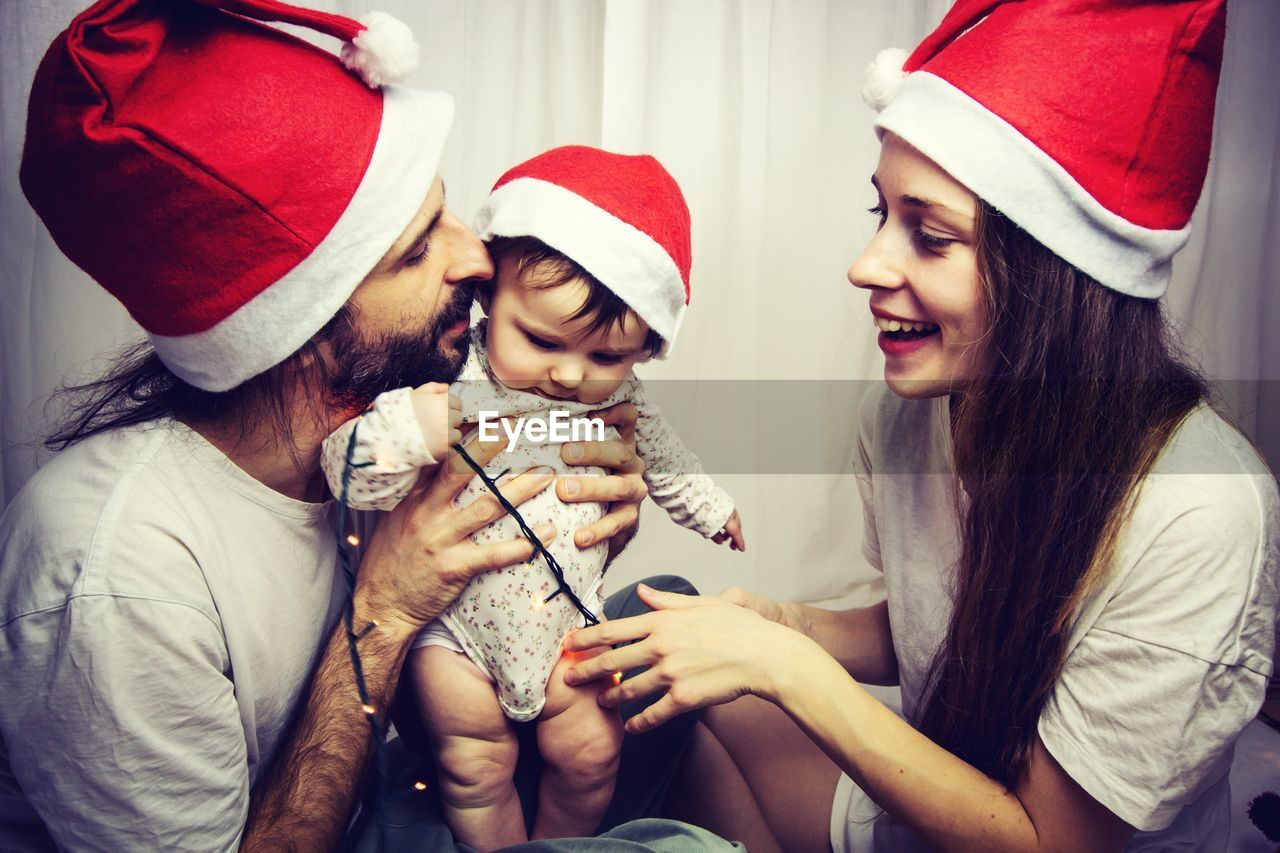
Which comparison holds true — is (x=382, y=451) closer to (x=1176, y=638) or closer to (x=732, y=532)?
(x=732, y=532)

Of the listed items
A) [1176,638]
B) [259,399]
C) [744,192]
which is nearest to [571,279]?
[259,399]

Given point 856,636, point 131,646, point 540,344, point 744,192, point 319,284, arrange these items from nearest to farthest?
point 131,646, point 319,284, point 540,344, point 856,636, point 744,192

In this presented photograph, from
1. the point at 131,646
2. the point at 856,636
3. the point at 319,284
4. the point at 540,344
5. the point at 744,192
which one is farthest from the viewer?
the point at 744,192

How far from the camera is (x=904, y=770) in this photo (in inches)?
38.4

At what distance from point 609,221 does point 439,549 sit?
466 mm

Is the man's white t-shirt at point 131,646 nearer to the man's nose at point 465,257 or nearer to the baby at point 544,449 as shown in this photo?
the baby at point 544,449

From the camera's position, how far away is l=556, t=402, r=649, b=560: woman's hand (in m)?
1.12

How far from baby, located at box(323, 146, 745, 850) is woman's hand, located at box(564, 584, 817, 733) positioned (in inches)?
2.4

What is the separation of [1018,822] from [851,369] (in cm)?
141

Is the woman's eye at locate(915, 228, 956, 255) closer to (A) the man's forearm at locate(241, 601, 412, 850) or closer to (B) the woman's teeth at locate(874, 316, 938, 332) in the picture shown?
(B) the woman's teeth at locate(874, 316, 938, 332)

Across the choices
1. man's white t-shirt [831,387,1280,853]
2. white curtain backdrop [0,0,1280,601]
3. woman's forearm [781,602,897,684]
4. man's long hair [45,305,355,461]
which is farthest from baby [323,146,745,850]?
white curtain backdrop [0,0,1280,601]

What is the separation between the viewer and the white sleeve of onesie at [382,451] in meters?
0.96

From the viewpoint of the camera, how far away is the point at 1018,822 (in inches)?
38.2

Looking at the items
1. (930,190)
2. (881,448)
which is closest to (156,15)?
(930,190)
